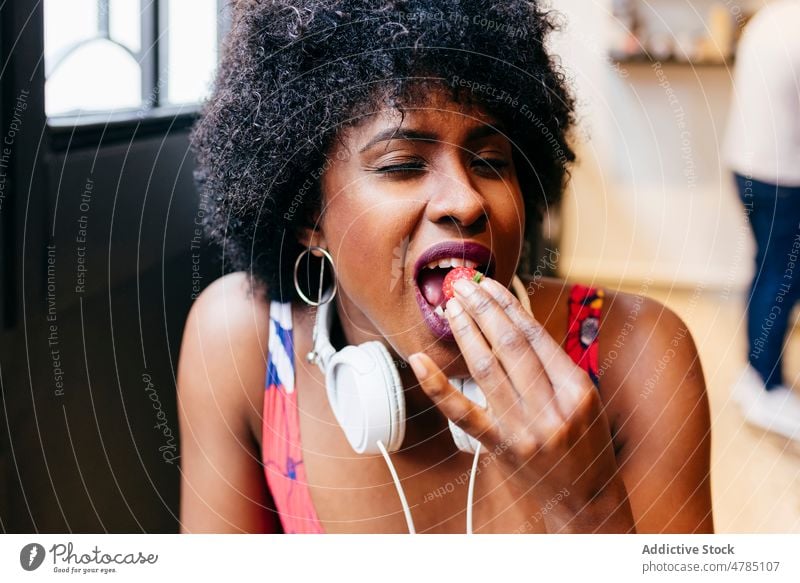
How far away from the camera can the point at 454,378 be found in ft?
2.34

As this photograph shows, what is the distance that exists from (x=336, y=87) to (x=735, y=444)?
20.7 inches

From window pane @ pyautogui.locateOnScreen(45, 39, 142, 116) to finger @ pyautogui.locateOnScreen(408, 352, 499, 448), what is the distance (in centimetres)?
39

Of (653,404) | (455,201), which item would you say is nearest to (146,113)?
(455,201)

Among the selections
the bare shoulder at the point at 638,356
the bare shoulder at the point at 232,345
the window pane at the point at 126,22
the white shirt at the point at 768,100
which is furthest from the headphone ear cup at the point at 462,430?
the window pane at the point at 126,22

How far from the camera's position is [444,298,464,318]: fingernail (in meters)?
0.65

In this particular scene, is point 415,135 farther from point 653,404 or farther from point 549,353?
point 653,404

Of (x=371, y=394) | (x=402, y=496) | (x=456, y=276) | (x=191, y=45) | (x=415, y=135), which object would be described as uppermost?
(x=191, y=45)

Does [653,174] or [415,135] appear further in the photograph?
[653,174]

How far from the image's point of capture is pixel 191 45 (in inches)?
30.0

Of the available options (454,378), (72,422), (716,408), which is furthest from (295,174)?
(716,408)

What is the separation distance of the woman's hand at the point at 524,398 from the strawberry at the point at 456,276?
0.06 ft
